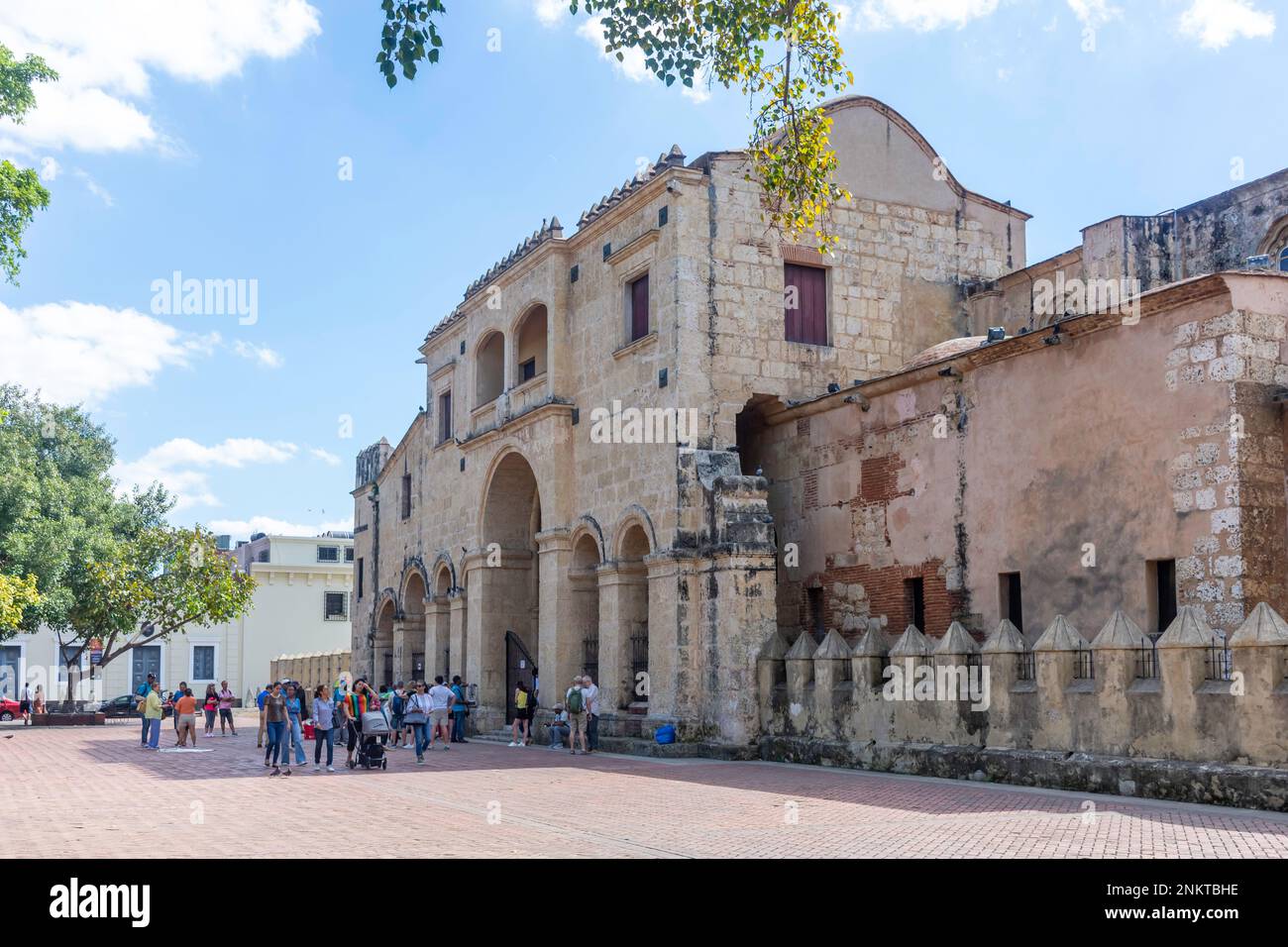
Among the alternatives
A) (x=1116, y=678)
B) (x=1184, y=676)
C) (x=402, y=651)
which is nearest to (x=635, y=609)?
(x=1116, y=678)

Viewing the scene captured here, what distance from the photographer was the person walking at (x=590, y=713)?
2281cm

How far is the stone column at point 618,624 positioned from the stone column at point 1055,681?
9516 millimetres

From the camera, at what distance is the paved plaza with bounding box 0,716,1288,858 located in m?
10.7

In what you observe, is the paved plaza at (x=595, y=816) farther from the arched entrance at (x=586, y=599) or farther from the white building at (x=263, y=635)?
the white building at (x=263, y=635)

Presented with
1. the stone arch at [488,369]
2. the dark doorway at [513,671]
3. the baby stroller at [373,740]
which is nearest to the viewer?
the baby stroller at [373,740]

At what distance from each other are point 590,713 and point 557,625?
9.91 feet

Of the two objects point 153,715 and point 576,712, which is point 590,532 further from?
point 153,715

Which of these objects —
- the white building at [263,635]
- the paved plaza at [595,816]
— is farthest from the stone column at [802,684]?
the white building at [263,635]

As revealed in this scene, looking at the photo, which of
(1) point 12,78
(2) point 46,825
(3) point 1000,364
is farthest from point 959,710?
(1) point 12,78

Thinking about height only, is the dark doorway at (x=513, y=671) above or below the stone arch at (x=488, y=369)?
below

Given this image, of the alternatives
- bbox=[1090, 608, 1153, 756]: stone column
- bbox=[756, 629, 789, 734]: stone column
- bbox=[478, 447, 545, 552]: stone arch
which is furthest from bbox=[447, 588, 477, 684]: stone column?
bbox=[1090, 608, 1153, 756]: stone column

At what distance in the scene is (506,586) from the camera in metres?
30.0

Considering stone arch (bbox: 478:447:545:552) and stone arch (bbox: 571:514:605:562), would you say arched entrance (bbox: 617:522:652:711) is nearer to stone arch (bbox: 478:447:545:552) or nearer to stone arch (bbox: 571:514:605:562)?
stone arch (bbox: 571:514:605:562)

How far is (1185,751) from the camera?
45.2 feet
